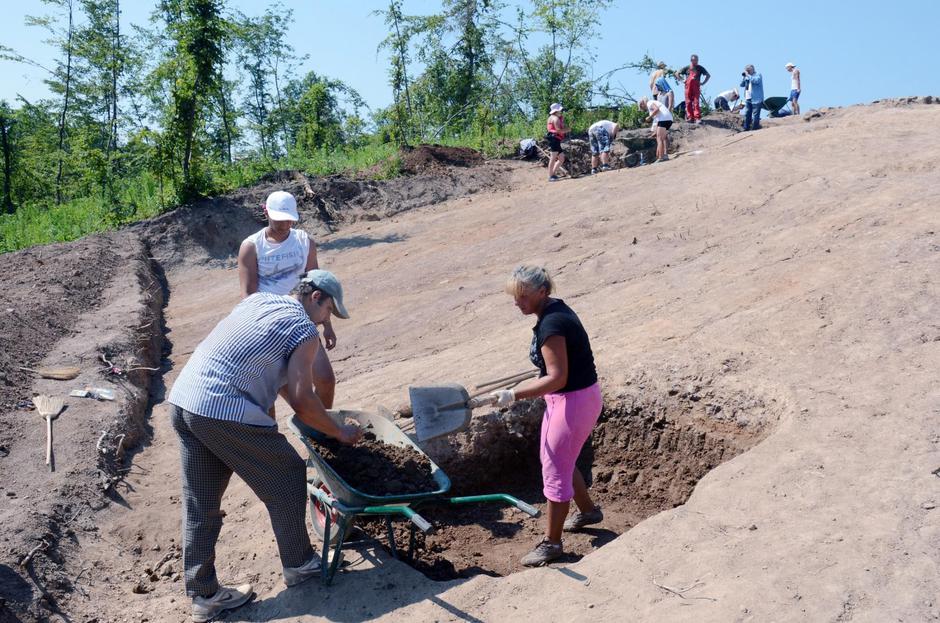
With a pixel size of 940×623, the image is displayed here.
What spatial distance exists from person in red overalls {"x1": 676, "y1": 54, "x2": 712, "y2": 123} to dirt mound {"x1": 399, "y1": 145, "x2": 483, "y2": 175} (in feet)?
15.4

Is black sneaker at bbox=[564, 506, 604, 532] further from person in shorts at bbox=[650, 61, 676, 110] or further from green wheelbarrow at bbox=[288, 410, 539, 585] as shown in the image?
person in shorts at bbox=[650, 61, 676, 110]

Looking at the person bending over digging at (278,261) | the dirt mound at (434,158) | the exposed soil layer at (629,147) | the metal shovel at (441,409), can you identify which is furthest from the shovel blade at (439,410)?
the dirt mound at (434,158)

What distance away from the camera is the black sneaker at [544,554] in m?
4.24

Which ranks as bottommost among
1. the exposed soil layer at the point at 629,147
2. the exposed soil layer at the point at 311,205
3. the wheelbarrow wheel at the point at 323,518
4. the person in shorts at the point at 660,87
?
the wheelbarrow wheel at the point at 323,518

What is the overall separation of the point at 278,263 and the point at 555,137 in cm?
1007

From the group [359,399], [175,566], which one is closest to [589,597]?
[175,566]

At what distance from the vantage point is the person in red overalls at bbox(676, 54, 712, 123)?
16.9 metres

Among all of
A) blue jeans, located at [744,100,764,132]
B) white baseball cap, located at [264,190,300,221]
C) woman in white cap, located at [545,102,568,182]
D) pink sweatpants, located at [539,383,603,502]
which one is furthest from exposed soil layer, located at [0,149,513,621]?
blue jeans, located at [744,100,764,132]

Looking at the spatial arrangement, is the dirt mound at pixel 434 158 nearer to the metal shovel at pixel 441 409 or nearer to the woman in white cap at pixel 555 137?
the woman in white cap at pixel 555 137

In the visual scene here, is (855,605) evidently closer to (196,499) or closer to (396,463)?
(396,463)

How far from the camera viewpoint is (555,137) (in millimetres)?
14258

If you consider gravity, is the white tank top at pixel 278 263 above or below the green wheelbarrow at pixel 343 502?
above

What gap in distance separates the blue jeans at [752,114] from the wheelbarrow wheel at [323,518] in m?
14.0

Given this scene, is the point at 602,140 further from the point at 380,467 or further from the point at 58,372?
the point at 380,467
